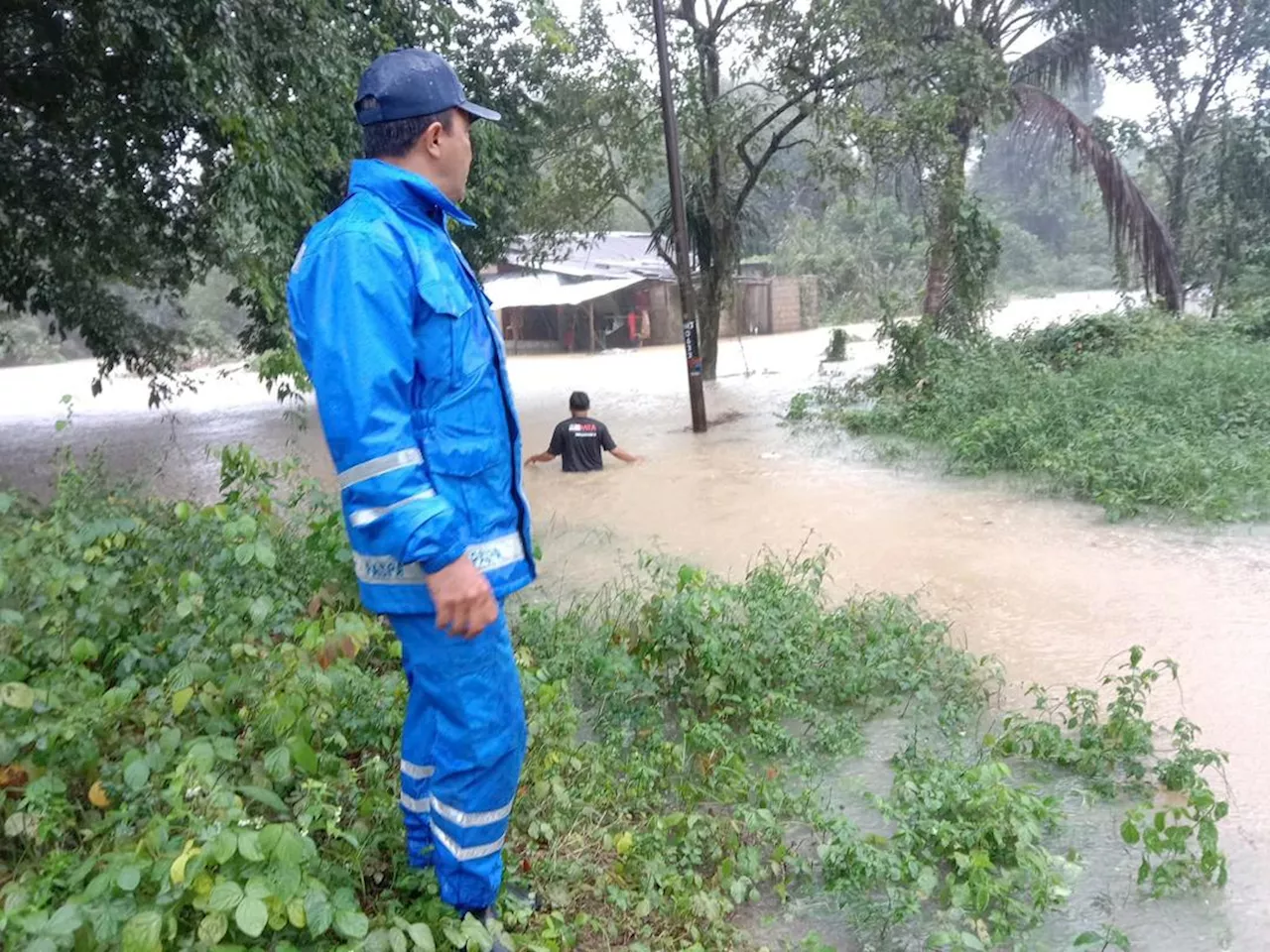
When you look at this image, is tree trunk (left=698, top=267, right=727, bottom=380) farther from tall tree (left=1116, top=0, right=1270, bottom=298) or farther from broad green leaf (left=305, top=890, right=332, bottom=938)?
broad green leaf (left=305, top=890, right=332, bottom=938)

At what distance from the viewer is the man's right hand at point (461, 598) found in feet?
6.49

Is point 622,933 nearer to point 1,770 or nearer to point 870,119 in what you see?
point 1,770

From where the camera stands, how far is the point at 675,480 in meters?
9.33

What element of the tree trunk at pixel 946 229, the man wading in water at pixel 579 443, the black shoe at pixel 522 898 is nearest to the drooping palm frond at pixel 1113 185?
the tree trunk at pixel 946 229

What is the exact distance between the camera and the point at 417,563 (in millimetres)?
2057

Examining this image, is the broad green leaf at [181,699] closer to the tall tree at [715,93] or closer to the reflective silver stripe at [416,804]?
the reflective silver stripe at [416,804]

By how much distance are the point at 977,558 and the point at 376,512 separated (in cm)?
499

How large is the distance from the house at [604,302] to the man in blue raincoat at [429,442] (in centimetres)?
2591

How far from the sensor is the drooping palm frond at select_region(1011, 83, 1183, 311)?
1393 cm

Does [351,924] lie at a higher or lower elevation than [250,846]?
lower

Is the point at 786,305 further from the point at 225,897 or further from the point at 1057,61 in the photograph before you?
the point at 225,897

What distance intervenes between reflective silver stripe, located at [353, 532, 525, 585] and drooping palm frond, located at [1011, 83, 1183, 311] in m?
13.4

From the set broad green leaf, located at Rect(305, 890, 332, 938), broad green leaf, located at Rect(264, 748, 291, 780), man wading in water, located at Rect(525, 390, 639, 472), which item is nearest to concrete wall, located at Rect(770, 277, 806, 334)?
man wading in water, located at Rect(525, 390, 639, 472)

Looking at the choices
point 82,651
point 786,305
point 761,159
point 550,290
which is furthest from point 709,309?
point 786,305
